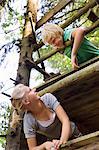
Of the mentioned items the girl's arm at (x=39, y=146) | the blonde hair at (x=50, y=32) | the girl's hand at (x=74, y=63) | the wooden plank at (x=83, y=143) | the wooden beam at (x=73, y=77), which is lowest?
the wooden plank at (x=83, y=143)

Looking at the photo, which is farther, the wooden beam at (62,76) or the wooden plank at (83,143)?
the wooden beam at (62,76)

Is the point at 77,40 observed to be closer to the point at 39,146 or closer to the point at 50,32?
the point at 50,32

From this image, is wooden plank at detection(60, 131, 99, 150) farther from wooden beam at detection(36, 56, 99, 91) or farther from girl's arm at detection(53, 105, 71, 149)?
wooden beam at detection(36, 56, 99, 91)

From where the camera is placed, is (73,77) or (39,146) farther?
(73,77)

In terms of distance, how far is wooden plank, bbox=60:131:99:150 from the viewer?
9.63ft

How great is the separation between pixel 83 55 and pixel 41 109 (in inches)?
39.5

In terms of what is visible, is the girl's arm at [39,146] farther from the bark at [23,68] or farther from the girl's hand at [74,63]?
the bark at [23,68]

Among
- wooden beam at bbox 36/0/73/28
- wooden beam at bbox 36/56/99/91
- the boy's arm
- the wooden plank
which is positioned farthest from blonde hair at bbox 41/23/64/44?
wooden beam at bbox 36/0/73/28

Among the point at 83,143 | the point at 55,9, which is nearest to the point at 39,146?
the point at 83,143

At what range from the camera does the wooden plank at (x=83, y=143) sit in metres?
2.94

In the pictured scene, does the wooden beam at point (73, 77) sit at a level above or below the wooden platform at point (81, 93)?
above

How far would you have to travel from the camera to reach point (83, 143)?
3072mm

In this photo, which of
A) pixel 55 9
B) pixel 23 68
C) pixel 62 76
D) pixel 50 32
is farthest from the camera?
pixel 55 9

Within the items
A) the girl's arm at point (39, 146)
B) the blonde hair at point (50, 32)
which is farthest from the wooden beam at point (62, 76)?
the girl's arm at point (39, 146)
